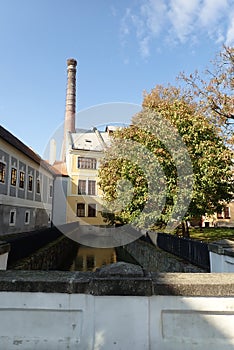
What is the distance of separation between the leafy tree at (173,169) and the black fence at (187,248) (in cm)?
105

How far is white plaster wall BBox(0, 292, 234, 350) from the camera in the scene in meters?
2.36

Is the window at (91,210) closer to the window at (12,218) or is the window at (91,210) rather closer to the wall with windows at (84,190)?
the wall with windows at (84,190)

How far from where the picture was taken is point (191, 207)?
41.0 feet

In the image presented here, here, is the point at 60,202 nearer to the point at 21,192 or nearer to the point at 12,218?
the point at 21,192

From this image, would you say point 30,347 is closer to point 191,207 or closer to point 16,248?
point 16,248

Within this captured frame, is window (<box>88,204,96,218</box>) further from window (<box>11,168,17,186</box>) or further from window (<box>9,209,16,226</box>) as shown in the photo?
window (<box>11,168,17,186</box>)

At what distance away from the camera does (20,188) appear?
20125mm

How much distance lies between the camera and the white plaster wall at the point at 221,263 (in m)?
5.17

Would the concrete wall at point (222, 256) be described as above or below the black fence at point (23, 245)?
above

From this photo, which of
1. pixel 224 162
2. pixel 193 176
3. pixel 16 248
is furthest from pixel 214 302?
pixel 224 162

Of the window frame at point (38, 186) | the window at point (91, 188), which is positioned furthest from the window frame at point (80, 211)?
the window frame at point (38, 186)

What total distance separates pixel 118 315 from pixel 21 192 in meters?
19.4

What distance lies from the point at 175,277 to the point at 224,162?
35.9ft

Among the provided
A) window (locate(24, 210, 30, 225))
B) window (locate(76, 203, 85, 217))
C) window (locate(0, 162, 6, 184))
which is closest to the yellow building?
window (locate(76, 203, 85, 217))
